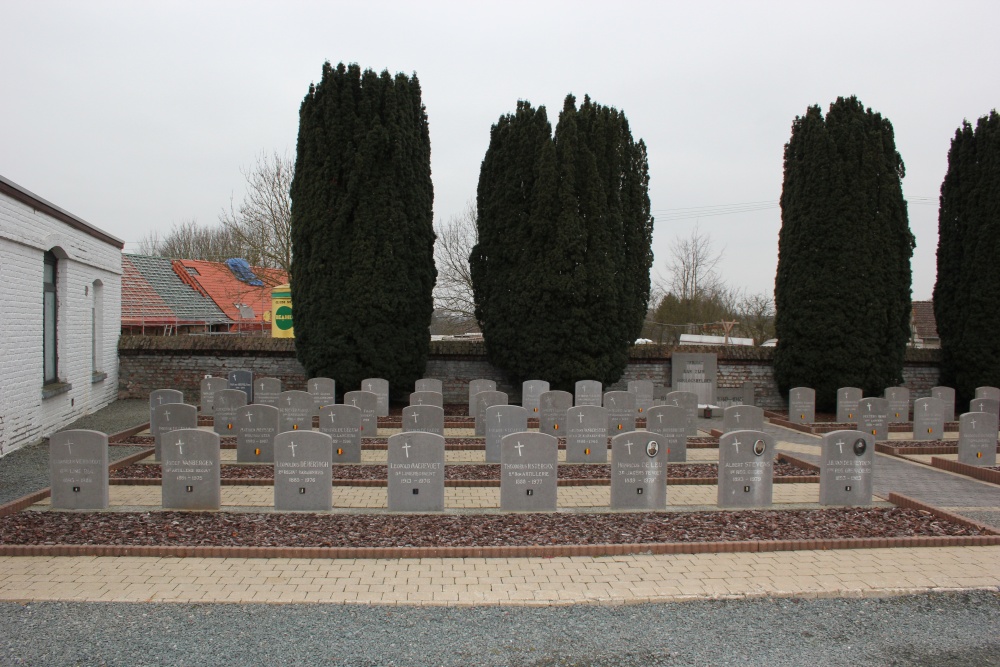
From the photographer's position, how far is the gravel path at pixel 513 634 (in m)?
4.52

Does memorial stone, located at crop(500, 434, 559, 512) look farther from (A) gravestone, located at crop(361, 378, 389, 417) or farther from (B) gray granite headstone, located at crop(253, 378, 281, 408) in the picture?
(B) gray granite headstone, located at crop(253, 378, 281, 408)

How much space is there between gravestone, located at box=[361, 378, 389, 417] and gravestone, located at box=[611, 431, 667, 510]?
8.39 m

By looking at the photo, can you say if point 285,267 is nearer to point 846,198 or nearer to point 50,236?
point 50,236

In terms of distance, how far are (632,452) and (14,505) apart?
657 cm

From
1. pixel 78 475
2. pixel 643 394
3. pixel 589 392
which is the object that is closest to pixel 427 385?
pixel 589 392

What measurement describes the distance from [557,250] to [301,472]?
1032 centimetres

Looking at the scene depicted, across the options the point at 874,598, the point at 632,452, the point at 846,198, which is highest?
the point at 846,198

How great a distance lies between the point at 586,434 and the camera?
35.2 ft

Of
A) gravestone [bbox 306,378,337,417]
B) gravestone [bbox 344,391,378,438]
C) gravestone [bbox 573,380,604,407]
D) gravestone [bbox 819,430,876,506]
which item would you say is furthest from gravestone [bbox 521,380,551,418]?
gravestone [bbox 819,430,876,506]

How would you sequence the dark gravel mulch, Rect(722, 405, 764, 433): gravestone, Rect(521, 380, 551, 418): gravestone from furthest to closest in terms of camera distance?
Rect(521, 380, 551, 418): gravestone
Rect(722, 405, 764, 433): gravestone
the dark gravel mulch

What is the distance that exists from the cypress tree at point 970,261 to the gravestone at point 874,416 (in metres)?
7.02

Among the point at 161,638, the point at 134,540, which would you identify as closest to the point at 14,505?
the point at 134,540

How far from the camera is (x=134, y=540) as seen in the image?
662cm

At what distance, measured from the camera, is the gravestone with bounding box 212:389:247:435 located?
40.2 ft
